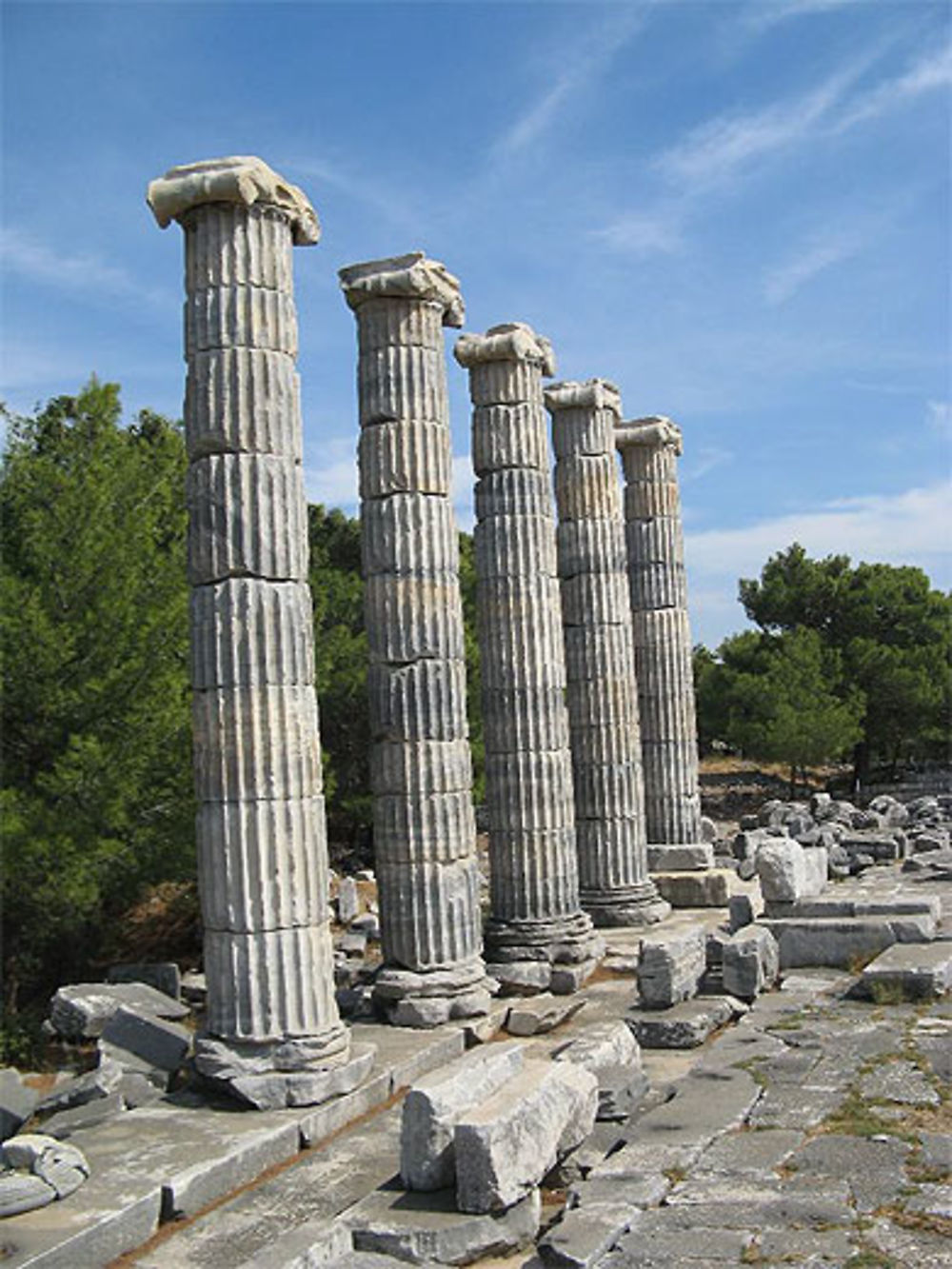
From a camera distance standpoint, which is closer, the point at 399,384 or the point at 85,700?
the point at 399,384

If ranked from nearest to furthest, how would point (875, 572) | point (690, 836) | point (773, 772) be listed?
point (690, 836)
point (875, 572)
point (773, 772)

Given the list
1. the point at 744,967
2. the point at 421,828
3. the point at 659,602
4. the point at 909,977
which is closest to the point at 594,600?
the point at 659,602

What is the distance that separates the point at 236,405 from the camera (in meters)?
10.2

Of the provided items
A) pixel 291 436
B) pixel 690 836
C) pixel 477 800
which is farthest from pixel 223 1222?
pixel 477 800

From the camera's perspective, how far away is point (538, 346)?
50.3 feet

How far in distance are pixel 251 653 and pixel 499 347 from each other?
20.5 ft

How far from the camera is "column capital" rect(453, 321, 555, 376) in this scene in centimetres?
1484

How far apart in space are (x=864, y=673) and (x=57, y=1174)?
114 ft

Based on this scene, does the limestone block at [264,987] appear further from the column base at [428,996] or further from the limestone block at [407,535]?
the limestone block at [407,535]

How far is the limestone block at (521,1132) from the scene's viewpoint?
6.88 metres

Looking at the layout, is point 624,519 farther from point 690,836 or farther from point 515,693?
point 515,693

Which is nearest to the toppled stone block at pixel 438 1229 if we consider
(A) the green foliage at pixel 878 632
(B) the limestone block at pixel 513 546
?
(B) the limestone block at pixel 513 546

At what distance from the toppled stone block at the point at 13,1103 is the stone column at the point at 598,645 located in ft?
28.6

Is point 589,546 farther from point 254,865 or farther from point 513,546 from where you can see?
point 254,865
